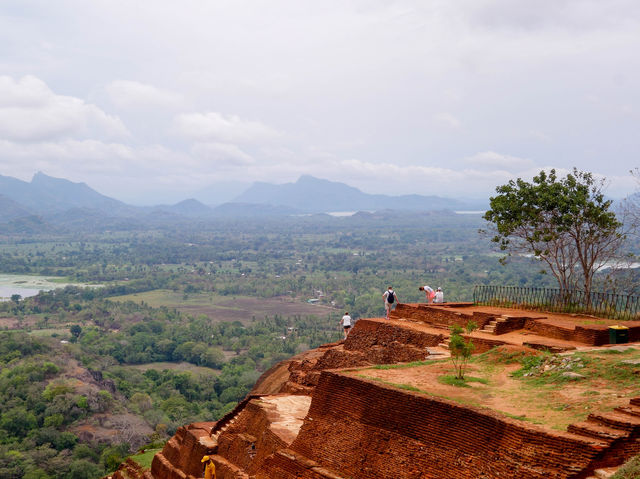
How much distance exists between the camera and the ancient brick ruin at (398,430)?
777cm

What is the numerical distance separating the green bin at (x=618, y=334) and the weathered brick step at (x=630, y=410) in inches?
241

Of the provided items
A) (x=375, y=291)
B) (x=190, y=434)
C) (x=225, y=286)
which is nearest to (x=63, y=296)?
(x=225, y=286)

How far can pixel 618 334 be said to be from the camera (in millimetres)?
13922

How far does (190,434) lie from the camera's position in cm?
1662

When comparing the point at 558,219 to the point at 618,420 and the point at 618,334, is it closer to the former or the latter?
the point at 618,334

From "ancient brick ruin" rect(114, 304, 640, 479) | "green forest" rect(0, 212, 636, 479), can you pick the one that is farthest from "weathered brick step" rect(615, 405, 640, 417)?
"green forest" rect(0, 212, 636, 479)

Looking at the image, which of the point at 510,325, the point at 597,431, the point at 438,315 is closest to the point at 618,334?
the point at 510,325

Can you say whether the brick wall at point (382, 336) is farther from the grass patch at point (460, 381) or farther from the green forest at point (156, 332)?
the green forest at point (156, 332)

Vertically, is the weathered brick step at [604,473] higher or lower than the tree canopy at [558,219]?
lower

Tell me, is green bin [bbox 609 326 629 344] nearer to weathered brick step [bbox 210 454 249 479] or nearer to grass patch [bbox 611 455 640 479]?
grass patch [bbox 611 455 640 479]

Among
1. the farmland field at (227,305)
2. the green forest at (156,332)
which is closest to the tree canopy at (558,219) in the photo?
the green forest at (156,332)

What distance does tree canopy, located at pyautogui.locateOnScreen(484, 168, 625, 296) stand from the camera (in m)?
20.1

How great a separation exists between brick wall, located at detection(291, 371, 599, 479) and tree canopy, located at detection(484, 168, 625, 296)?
40.6ft

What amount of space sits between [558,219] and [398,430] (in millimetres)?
13391
